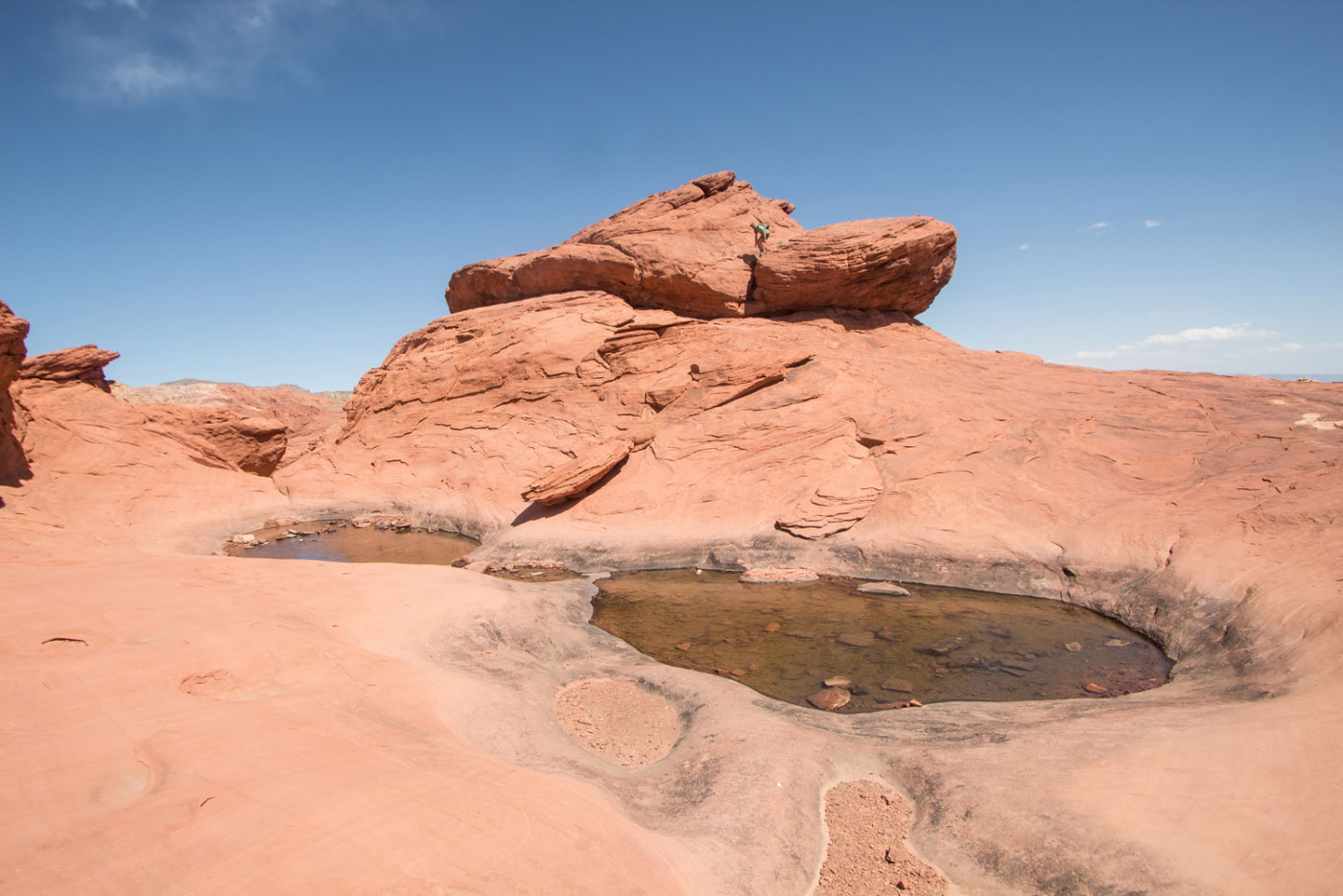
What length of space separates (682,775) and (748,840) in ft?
3.44

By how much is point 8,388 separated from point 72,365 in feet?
14.2

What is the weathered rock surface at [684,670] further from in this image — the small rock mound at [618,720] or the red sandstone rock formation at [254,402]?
the red sandstone rock formation at [254,402]

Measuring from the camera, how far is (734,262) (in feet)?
70.6

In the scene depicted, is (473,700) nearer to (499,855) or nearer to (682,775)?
(682,775)

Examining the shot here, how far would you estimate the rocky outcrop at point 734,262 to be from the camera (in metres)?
20.7

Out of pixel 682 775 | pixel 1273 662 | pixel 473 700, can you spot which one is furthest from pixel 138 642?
pixel 1273 662

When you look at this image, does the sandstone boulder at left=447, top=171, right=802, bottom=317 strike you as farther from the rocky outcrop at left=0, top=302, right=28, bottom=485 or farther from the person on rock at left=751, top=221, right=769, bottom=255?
the rocky outcrop at left=0, top=302, right=28, bottom=485

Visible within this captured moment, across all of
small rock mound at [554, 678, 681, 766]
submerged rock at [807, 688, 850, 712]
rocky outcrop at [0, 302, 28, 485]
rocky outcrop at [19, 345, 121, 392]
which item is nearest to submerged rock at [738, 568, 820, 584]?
submerged rock at [807, 688, 850, 712]

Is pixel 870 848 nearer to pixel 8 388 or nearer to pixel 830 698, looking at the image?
pixel 830 698

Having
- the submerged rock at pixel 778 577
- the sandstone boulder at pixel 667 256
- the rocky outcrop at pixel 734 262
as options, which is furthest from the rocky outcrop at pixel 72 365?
the submerged rock at pixel 778 577

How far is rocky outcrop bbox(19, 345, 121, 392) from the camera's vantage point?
17.8m

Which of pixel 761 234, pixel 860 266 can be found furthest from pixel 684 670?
pixel 761 234

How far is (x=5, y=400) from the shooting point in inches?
578

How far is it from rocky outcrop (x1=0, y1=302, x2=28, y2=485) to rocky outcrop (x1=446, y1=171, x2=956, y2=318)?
13042 millimetres
